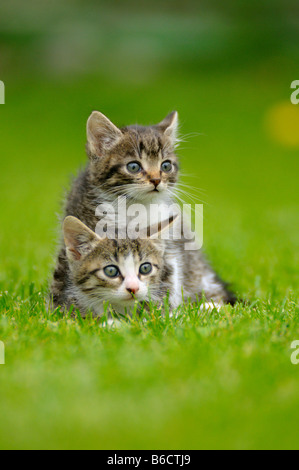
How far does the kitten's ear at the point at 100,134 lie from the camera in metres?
4.80

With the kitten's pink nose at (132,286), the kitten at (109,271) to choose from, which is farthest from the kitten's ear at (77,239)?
the kitten's pink nose at (132,286)

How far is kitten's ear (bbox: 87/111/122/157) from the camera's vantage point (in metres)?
4.80

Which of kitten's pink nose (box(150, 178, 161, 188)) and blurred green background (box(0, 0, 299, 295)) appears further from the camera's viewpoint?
blurred green background (box(0, 0, 299, 295))

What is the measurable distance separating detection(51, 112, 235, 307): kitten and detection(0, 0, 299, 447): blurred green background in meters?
1.06

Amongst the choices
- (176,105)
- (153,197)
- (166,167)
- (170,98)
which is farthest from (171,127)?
(170,98)

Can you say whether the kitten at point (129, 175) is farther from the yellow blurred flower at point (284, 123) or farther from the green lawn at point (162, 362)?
the yellow blurred flower at point (284, 123)

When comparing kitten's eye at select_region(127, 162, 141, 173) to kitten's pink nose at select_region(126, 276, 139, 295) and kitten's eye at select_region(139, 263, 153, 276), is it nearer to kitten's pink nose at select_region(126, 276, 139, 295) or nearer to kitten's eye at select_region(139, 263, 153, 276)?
kitten's eye at select_region(139, 263, 153, 276)

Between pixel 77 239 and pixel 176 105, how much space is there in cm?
1332

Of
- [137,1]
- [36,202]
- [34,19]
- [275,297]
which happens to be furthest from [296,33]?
[275,297]

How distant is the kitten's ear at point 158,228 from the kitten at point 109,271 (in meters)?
0.03

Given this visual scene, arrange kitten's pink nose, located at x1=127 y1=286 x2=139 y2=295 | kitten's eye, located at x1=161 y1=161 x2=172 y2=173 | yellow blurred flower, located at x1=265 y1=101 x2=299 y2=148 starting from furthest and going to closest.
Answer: yellow blurred flower, located at x1=265 y1=101 x2=299 y2=148, kitten's eye, located at x1=161 y1=161 x2=172 y2=173, kitten's pink nose, located at x1=127 y1=286 x2=139 y2=295

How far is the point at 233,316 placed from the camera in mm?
4188

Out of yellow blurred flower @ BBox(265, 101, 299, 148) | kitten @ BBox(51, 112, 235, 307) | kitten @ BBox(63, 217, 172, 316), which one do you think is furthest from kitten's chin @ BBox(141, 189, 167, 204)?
yellow blurred flower @ BBox(265, 101, 299, 148)

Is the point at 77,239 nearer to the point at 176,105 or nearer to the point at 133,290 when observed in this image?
the point at 133,290
